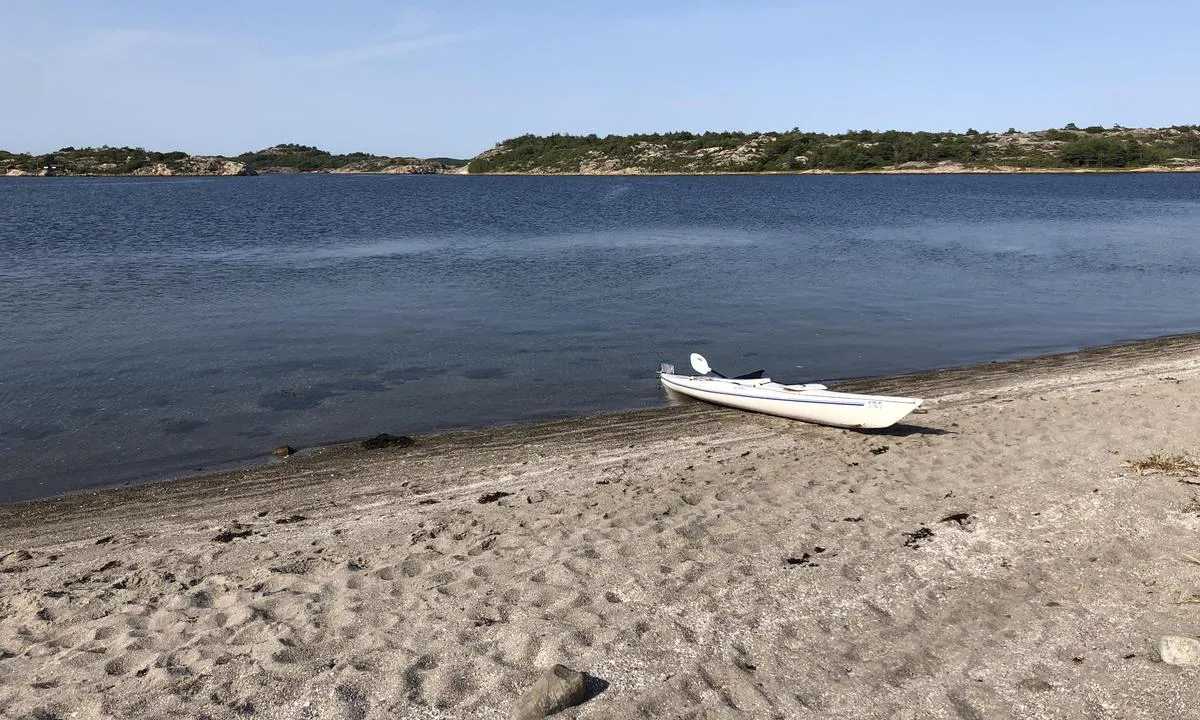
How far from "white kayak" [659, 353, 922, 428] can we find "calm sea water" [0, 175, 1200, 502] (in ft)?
4.31

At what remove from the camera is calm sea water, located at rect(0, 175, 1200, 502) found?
16.0 meters

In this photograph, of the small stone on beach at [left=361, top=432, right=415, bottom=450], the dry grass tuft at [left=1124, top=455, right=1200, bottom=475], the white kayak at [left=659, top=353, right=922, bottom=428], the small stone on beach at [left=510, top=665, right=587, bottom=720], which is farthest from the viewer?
the small stone on beach at [left=361, top=432, right=415, bottom=450]

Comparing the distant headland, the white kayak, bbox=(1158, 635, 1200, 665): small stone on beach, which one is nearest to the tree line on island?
the distant headland

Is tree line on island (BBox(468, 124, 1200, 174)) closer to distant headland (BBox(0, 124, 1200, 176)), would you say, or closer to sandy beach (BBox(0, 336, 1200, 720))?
distant headland (BBox(0, 124, 1200, 176))

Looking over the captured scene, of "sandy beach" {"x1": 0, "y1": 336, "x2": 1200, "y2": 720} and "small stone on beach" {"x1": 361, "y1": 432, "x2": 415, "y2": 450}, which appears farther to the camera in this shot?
"small stone on beach" {"x1": 361, "y1": 432, "x2": 415, "y2": 450}

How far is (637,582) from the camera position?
8.45m

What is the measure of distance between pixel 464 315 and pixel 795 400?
13.7m

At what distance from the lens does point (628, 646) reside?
283 inches

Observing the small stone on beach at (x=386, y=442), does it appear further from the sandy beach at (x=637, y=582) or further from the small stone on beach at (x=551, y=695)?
the small stone on beach at (x=551, y=695)

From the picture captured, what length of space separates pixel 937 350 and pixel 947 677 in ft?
53.2

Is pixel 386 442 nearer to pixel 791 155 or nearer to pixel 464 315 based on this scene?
pixel 464 315

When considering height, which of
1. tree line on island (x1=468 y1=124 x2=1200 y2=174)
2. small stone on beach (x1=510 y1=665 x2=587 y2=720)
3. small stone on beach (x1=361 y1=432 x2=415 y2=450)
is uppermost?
tree line on island (x1=468 y1=124 x2=1200 y2=174)

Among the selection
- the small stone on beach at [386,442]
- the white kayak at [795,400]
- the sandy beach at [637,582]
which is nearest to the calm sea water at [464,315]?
the small stone on beach at [386,442]

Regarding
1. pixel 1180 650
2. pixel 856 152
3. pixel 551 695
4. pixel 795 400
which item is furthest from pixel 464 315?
pixel 856 152
